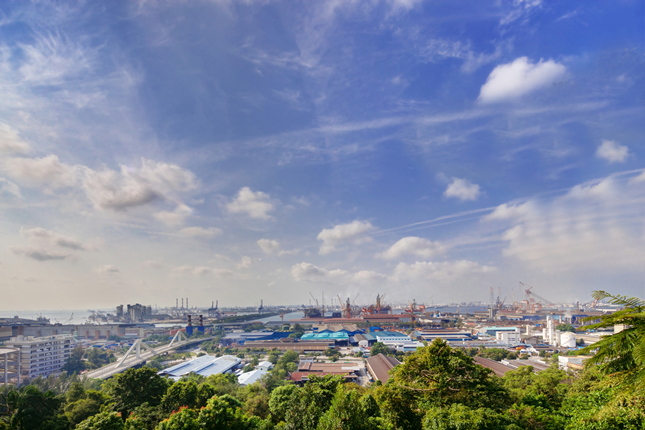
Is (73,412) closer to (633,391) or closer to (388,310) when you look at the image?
(633,391)

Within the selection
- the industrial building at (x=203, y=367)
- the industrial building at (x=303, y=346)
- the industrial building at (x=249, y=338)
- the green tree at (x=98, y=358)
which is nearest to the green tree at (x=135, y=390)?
the industrial building at (x=203, y=367)

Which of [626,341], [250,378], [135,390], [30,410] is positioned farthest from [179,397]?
[626,341]

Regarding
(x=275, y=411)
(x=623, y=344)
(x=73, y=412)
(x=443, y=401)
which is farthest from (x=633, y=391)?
(x=73, y=412)

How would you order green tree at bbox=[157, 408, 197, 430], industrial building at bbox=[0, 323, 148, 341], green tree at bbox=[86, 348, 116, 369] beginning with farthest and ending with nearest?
industrial building at bbox=[0, 323, 148, 341] < green tree at bbox=[86, 348, 116, 369] < green tree at bbox=[157, 408, 197, 430]

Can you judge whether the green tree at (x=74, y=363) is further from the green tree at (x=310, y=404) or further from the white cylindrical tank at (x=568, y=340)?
the white cylindrical tank at (x=568, y=340)

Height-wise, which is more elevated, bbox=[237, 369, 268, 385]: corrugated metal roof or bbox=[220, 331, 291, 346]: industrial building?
bbox=[237, 369, 268, 385]: corrugated metal roof

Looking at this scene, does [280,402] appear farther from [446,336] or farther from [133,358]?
[446,336]

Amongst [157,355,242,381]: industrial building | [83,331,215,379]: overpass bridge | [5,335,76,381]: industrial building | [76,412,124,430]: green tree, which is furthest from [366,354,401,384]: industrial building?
[5,335,76,381]: industrial building

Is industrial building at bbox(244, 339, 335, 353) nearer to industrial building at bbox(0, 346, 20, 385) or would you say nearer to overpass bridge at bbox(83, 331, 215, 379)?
overpass bridge at bbox(83, 331, 215, 379)
